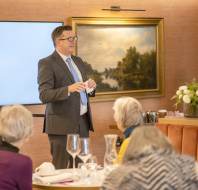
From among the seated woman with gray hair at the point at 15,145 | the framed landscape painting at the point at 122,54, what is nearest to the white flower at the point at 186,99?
the framed landscape painting at the point at 122,54

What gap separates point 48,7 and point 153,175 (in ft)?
13.2

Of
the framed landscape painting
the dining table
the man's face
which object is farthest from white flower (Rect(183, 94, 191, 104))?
the framed landscape painting

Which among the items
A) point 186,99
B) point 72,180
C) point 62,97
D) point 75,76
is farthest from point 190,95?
point 72,180

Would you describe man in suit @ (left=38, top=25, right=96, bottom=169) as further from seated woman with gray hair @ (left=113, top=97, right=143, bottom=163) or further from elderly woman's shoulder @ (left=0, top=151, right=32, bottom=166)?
Answer: elderly woman's shoulder @ (left=0, top=151, right=32, bottom=166)

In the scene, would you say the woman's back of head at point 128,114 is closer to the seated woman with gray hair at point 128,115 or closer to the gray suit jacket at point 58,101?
the seated woman with gray hair at point 128,115

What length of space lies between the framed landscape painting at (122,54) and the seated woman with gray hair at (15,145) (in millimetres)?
3200

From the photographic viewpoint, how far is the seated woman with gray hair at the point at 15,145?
2.72 meters

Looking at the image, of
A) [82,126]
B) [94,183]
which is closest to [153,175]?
[94,183]

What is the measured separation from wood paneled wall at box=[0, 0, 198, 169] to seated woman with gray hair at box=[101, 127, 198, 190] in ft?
11.9

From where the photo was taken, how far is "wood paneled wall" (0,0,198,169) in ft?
19.1

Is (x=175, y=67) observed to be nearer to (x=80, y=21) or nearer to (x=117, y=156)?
(x=80, y=21)

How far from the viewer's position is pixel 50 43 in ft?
18.9

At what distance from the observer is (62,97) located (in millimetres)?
4418

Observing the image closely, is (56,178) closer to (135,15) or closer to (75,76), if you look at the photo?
(75,76)
